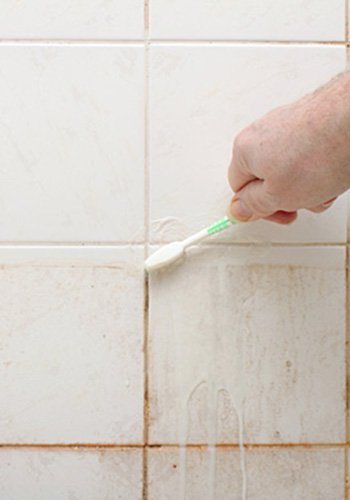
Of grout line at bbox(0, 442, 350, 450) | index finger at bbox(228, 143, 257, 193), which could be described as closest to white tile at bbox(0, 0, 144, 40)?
index finger at bbox(228, 143, 257, 193)

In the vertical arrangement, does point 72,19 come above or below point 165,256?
above

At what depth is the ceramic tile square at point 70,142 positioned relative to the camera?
835mm

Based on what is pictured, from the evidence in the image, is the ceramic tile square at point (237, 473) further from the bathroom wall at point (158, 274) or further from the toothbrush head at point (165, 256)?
the toothbrush head at point (165, 256)

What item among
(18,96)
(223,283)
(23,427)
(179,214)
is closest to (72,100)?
(18,96)

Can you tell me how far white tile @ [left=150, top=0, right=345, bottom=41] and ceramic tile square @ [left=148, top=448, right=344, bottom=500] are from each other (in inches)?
21.5

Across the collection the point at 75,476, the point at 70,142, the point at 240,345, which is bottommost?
the point at 75,476

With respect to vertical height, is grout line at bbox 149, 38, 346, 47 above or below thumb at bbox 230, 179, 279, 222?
above

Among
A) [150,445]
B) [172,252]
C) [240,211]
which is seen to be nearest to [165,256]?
[172,252]

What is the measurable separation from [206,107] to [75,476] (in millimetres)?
517

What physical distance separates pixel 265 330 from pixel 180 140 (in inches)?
10.8

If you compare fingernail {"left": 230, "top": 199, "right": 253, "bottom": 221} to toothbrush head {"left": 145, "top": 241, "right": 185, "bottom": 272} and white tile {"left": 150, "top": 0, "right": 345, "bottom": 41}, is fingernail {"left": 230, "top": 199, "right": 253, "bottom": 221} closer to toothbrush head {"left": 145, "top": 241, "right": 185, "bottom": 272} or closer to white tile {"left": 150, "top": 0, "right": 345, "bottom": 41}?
toothbrush head {"left": 145, "top": 241, "right": 185, "bottom": 272}

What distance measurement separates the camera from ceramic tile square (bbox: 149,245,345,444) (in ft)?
2.79

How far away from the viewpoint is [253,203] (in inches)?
29.4

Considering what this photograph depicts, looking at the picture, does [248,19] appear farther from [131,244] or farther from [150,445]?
[150,445]
